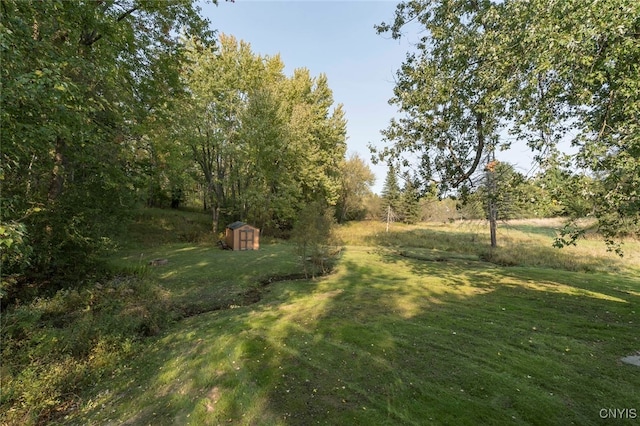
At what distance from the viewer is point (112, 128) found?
10414 mm

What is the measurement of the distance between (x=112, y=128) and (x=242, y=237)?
464 inches

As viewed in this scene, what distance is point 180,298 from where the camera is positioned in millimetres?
10352

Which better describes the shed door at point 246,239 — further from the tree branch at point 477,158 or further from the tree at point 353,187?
the tree at point 353,187

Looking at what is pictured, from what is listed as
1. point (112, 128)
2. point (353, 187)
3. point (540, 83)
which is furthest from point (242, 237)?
point (353, 187)

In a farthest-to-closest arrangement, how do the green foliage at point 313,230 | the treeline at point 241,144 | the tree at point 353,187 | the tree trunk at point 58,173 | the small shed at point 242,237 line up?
the tree at point 353,187, the treeline at point 241,144, the small shed at point 242,237, the green foliage at point 313,230, the tree trunk at point 58,173

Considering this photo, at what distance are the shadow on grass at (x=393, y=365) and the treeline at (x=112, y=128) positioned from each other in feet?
11.6

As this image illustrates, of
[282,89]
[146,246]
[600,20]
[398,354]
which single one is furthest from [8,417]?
[282,89]

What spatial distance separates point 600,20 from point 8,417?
10.3m

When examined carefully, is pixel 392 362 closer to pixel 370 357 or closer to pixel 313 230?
pixel 370 357

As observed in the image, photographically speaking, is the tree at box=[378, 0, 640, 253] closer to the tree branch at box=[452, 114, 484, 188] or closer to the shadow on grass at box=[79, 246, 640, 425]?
the tree branch at box=[452, 114, 484, 188]

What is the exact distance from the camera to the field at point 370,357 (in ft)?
14.0

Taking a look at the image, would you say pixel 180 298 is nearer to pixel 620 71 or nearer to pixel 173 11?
pixel 173 11

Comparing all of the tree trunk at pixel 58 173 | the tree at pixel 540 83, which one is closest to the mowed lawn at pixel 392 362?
the tree at pixel 540 83

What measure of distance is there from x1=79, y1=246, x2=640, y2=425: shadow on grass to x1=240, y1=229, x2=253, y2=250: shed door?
1225 cm
